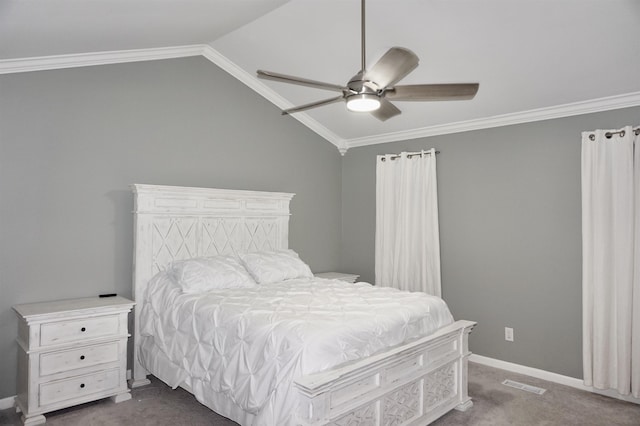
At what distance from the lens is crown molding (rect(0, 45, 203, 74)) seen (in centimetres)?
305

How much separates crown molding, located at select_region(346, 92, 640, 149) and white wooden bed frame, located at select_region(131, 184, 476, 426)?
152 centimetres

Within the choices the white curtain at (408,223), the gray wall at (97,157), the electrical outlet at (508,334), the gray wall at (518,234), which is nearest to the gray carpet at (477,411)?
the gray wall at (518,234)

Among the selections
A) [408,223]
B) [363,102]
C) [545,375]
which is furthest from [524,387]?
[363,102]

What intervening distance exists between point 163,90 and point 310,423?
3213 mm

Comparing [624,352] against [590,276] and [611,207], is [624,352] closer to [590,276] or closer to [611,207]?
[590,276]

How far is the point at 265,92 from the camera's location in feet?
15.5

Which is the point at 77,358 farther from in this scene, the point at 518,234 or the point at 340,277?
the point at 518,234

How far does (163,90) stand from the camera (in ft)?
12.7

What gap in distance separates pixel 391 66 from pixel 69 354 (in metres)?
2.87

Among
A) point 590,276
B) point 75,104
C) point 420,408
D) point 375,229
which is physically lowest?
point 420,408

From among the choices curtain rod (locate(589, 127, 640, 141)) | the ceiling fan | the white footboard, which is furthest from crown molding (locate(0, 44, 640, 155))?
the white footboard

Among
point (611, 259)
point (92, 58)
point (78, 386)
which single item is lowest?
point (78, 386)

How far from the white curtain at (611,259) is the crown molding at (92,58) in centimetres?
377

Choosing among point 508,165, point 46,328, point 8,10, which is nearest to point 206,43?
point 8,10
